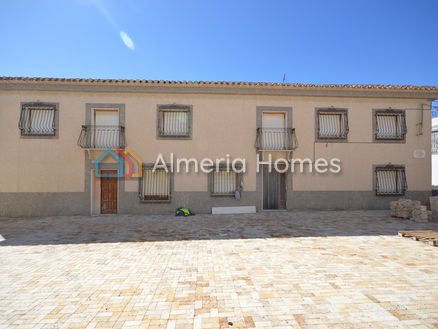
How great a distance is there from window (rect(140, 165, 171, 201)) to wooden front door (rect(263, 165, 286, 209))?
4.97 m

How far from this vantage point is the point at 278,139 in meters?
11.8

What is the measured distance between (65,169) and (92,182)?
Answer: 1.37m

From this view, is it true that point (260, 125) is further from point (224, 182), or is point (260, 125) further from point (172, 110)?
point (172, 110)

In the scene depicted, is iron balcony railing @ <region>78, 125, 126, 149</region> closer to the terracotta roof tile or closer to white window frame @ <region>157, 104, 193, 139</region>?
white window frame @ <region>157, 104, 193, 139</region>

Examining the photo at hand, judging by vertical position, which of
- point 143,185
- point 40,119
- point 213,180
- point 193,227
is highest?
point 40,119

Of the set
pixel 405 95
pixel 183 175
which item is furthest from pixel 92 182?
pixel 405 95

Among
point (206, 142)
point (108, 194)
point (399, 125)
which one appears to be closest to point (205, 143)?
point (206, 142)

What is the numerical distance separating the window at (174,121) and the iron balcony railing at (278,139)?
3741mm

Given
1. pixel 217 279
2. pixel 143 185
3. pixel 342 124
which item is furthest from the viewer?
pixel 342 124

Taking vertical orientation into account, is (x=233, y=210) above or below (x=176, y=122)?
below

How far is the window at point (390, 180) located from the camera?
12.0 meters

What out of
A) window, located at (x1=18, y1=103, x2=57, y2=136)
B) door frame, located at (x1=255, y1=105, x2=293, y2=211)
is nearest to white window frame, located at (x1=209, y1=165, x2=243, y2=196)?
door frame, located at (x1=255, y1=105, x2=293, y2=211)

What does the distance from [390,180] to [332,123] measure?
4304 millimetres

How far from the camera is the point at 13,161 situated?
10844 millimetres
